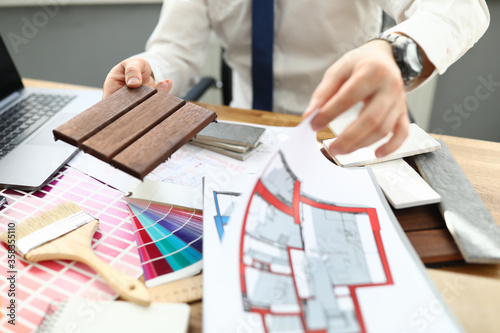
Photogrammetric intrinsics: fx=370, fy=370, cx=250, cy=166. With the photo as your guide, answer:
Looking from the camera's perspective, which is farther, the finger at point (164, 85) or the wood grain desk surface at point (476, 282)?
the finger at point (164, 85)

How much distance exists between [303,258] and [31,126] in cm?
61

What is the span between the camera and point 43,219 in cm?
48

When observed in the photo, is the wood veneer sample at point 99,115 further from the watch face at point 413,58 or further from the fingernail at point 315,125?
the watch face at point 413,58

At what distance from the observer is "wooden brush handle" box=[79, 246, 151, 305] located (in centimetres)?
39

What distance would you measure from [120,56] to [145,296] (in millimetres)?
1497

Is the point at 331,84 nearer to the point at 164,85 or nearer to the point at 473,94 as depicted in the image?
the point at 164,85

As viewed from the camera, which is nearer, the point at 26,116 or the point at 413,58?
the point at 413,58

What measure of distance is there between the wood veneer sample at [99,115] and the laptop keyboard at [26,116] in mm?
255

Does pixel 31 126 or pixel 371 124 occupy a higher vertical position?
pixel 371 124

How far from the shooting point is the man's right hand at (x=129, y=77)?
0.58 meters

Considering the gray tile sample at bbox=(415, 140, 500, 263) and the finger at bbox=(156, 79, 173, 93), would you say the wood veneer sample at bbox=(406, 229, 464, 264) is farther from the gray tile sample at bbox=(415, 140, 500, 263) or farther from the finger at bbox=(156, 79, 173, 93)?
the finger at bbox=(156, 79, 173, 93)

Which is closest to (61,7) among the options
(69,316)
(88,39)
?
(88,39)

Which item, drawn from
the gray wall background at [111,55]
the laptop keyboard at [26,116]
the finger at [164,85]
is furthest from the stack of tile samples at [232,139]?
the gray wall background at [111,55]

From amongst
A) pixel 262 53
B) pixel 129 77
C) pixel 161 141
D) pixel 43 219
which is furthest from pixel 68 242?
pixel 262 53
